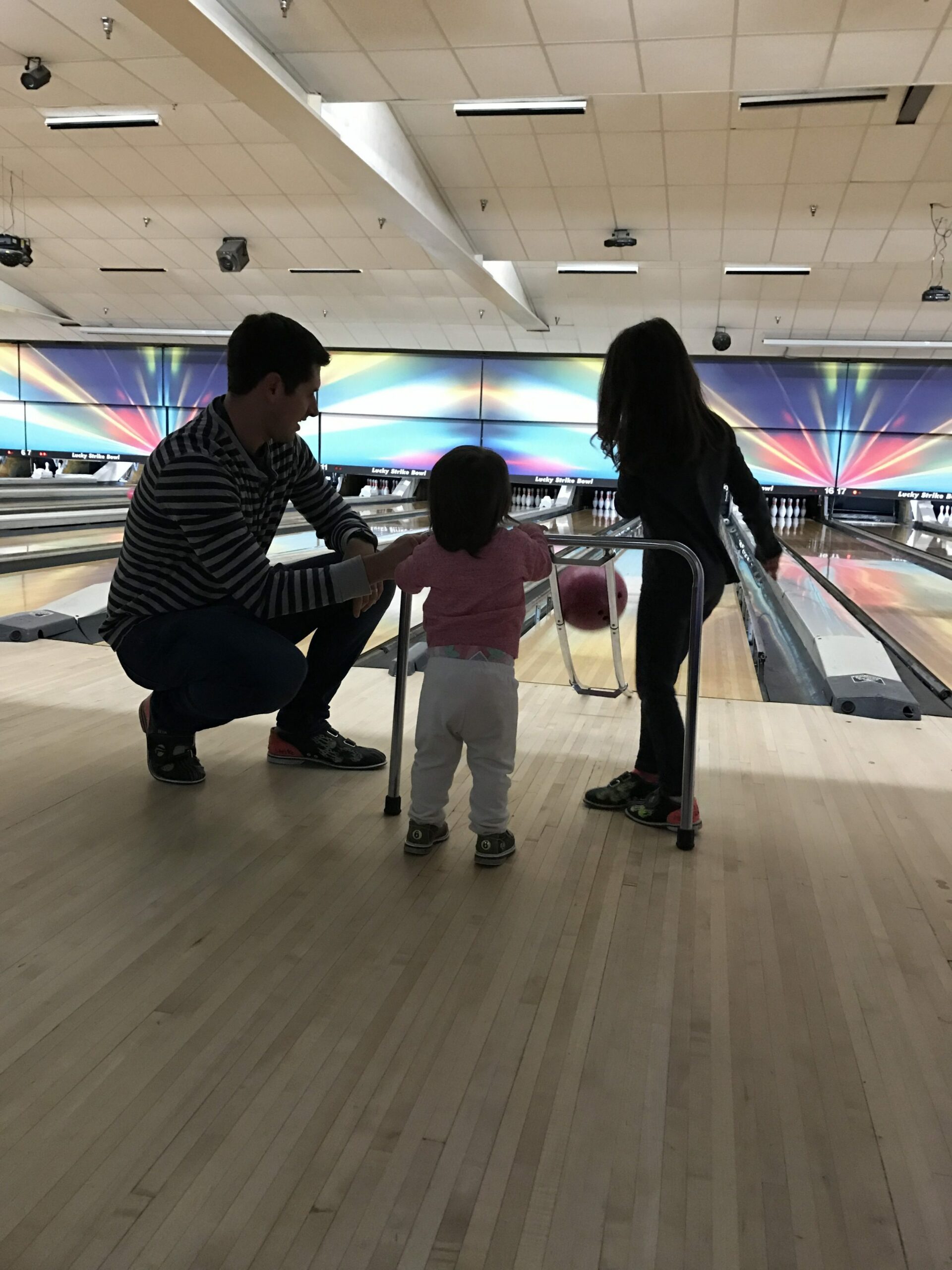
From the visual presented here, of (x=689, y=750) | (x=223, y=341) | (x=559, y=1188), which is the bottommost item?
(x=559, y=1188)

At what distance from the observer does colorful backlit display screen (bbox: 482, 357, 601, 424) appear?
11805mm

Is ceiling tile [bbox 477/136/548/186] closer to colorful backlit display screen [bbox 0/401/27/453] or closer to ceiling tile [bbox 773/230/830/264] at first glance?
ceiling tile [bbox 773/230/830/264]

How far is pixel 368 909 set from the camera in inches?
62.9

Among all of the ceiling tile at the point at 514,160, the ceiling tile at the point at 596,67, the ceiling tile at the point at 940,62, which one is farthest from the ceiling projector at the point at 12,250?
the ceiling tile at the point at 940,62

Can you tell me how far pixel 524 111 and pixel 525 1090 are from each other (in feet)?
18.1

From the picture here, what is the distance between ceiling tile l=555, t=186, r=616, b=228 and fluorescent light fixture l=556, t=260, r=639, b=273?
2.55 feet

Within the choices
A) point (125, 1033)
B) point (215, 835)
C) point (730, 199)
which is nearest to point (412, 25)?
point (730, 199)

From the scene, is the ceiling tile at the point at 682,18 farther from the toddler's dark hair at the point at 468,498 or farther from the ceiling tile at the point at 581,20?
the toddler's dark hair at the point at 468,498

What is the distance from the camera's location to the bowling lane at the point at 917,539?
7.74 metres

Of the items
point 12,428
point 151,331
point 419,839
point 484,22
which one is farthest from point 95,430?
point 419,839

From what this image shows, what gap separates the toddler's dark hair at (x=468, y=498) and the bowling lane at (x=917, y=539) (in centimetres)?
606

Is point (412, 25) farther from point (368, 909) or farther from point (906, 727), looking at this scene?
point (368, 909)

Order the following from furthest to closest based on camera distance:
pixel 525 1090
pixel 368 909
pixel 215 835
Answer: pixel 215 835, pixel 368 909, pixel 525 1090

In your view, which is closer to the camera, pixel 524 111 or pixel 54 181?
pixel 524 111
